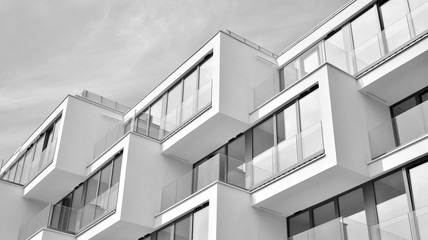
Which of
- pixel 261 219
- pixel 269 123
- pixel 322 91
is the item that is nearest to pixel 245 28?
pixel 269 123

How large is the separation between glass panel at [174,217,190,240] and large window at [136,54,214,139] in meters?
3.86

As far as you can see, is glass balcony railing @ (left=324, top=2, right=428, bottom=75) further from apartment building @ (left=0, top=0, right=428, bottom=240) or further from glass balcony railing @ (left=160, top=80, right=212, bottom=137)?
glass balcony railing @ (left=160, top=80, right=212, bottom=137)

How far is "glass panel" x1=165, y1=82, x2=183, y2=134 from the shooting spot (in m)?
23.3

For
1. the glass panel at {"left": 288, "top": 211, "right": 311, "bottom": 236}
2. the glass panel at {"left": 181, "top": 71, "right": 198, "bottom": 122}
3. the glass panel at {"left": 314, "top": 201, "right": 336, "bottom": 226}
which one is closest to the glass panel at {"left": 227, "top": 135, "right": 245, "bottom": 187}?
the glass panel at {"left": 288, "top": 211, "right": 311, "bottom": 236}

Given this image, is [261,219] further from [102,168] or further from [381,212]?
[102,168]

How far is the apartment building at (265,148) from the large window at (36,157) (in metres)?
0.25

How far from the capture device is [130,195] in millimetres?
21281

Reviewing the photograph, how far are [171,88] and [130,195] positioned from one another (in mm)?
5582

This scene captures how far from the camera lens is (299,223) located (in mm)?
19188

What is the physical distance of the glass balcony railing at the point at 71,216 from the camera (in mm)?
22219

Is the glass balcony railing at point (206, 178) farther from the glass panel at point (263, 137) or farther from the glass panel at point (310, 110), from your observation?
the glass panel at point (310, 110)

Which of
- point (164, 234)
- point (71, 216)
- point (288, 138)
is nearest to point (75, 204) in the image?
point (71, 216)

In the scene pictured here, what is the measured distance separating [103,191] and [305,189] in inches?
359

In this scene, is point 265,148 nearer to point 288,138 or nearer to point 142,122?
point 288,138
